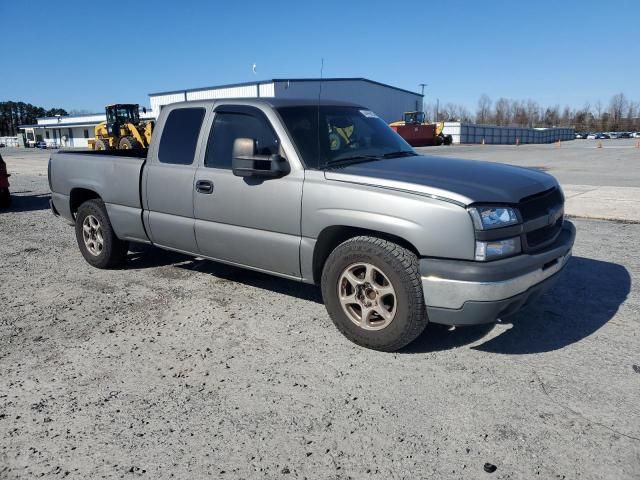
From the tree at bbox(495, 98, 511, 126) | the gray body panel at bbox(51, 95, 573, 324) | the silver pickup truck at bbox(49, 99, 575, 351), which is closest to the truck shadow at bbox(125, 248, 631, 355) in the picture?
the silver pickup truck at bbox(49, 99, 575, 351)

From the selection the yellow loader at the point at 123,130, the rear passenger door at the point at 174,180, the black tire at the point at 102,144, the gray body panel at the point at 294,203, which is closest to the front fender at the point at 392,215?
the gray body panel at the point at 294,203

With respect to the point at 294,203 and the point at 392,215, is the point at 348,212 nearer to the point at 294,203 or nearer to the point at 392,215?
the point at 392,215

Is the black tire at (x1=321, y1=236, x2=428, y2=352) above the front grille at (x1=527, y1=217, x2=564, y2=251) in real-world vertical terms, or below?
below

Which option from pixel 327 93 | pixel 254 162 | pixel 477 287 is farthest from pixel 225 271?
pixel 327 93

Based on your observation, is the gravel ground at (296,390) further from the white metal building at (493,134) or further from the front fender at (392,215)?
the white metal building at (493,134)

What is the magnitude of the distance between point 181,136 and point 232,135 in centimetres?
70

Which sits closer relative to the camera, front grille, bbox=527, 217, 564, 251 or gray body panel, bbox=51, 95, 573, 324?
gray body panel, bbox=51, 95, 573, 324

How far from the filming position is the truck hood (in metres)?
3.29

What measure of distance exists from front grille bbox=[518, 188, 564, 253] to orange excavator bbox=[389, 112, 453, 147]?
4104cm

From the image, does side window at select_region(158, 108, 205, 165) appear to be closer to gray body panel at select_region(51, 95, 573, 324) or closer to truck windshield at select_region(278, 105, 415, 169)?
gray body panel at select_region(51, 95, 573, 324)

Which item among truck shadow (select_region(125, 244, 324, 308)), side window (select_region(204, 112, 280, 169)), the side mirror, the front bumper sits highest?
side window (select_region(204, 112, 280, 169))

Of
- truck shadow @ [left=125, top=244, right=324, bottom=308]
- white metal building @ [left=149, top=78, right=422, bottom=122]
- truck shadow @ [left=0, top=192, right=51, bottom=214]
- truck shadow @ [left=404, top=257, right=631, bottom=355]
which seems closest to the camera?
truck shadow @ [left=404, top=257, right=631, bottom=355]

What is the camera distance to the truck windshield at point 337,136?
4.11 metres

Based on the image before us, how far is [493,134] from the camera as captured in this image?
63.9m
